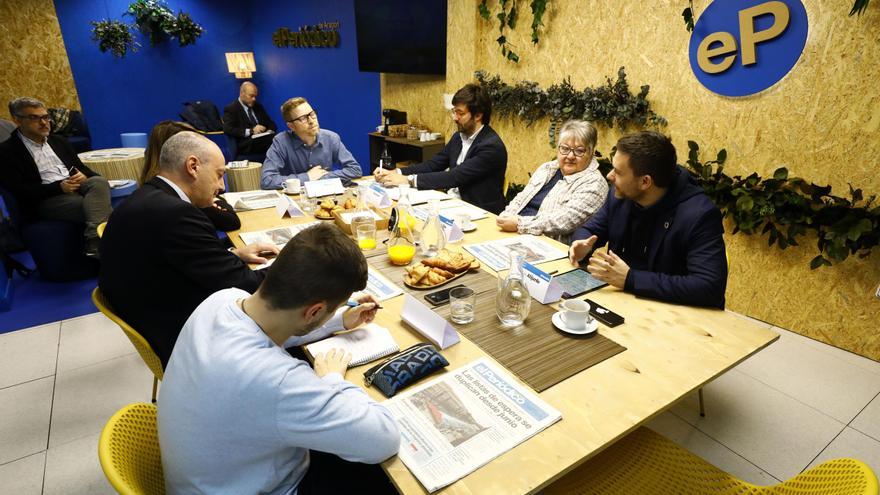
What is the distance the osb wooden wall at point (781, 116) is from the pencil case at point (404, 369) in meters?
2.84

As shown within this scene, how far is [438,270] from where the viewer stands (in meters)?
1.80

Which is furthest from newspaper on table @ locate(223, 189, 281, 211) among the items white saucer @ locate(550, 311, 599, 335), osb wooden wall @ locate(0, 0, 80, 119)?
osb wooden wall @ locate(0, 0, 80, 119)

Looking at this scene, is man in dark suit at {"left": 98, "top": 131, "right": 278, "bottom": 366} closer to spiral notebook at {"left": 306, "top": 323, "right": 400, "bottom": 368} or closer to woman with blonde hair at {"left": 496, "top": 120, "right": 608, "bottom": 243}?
spiral notebook at {"left": 306, "top": 323, "right": 400, "bottom": 368}

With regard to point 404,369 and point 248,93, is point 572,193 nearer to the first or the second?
point 404,369

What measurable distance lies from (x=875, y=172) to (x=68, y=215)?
18.1ft

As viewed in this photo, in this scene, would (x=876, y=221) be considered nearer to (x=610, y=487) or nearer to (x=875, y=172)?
(x=875, y=172)

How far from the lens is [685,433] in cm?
214

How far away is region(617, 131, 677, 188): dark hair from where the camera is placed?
1.80 metres

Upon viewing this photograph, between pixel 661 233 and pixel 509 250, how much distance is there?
0.66 meters

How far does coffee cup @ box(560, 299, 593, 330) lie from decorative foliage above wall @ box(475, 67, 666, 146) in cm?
257

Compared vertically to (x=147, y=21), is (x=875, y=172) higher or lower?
lower

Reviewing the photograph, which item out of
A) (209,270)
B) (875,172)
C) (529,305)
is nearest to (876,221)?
(875,172)

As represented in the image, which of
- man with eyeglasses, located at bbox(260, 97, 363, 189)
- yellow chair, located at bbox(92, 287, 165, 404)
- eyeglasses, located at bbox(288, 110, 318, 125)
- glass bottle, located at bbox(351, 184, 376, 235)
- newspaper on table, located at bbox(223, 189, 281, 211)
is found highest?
eyeglasses, located at bbox(288, 110, 318, 125)

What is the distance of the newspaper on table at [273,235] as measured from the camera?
221cm
